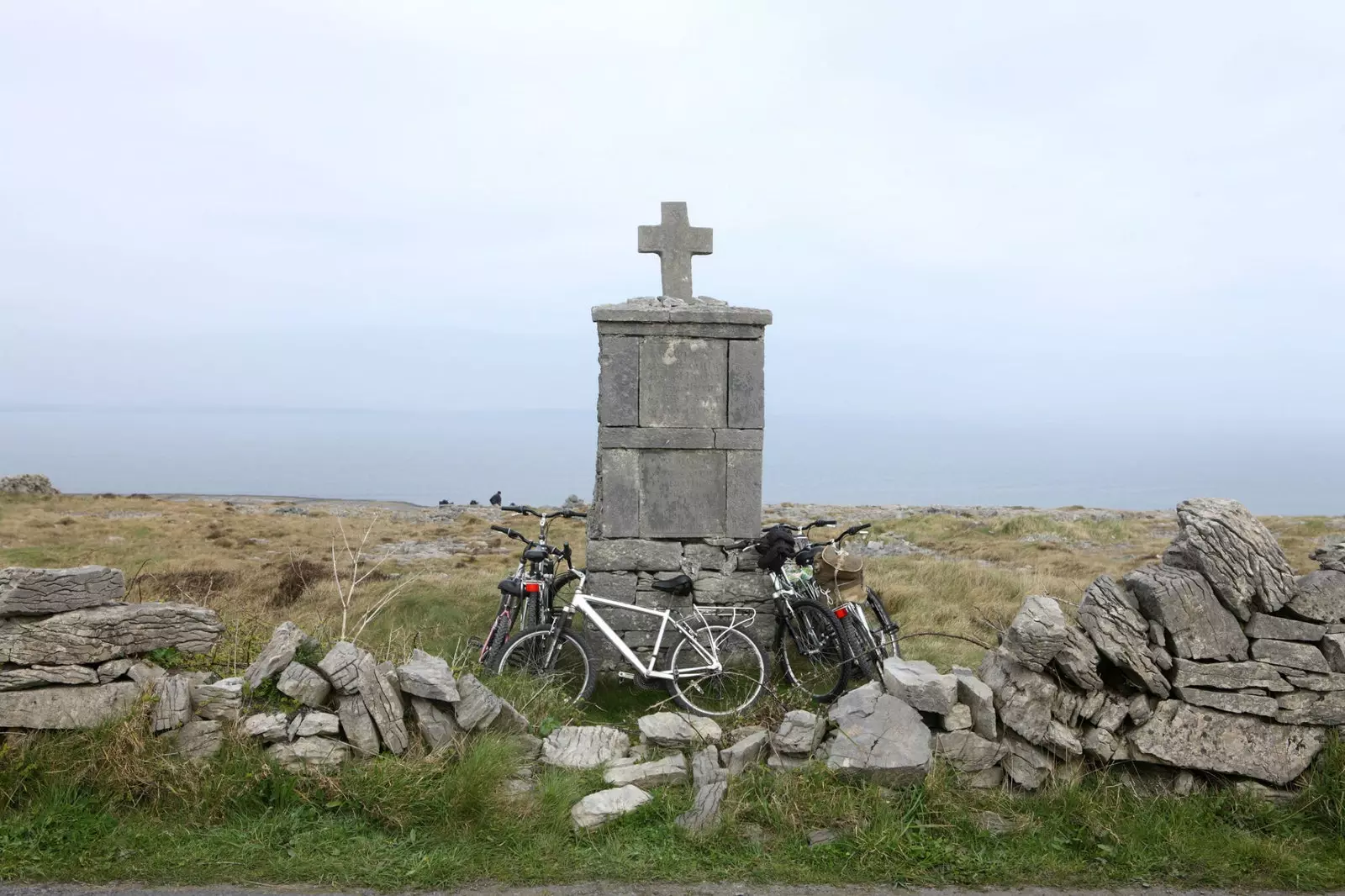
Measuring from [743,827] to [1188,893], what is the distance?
2219mm

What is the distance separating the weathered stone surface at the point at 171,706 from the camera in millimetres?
5207

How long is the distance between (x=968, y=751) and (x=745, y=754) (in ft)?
4.34

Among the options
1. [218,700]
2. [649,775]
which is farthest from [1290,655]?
[218,700]

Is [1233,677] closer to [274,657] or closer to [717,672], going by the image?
[717,672]

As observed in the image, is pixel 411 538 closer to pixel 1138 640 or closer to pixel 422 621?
pixel 422 621

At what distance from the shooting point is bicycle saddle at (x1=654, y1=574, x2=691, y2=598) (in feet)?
24.8

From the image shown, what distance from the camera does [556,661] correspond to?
7.07 metres

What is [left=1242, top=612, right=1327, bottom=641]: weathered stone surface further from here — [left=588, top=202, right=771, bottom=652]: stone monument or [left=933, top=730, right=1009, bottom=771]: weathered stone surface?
[left=588, top=202, right=771, bottom=652]: stone monument

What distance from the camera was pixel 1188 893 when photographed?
4.46m

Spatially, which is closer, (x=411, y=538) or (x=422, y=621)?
(x=422, y=621)

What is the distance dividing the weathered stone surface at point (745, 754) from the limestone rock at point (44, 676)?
380cm

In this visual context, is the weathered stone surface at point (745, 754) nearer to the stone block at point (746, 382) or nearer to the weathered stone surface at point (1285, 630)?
the stone block at point (746, 382)

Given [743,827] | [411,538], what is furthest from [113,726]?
[411,538]

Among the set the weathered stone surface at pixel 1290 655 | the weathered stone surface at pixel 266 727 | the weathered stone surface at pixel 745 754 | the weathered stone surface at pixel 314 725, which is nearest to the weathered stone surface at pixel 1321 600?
the weathered stone surface at pixel 1290 655
